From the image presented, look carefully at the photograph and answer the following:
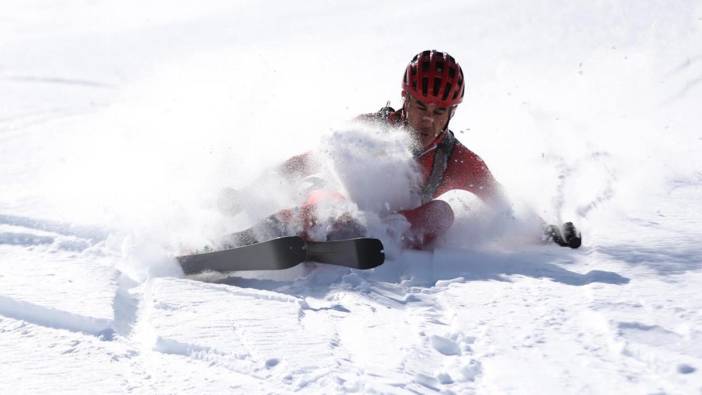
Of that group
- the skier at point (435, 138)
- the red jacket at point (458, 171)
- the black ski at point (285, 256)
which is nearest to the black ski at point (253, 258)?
the black ski at point (285, 256)

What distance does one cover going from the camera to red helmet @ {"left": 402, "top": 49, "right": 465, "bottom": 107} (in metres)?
4.89

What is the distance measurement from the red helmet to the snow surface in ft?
1.45

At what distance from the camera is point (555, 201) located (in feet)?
17.4

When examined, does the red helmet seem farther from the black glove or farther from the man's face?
the black glove

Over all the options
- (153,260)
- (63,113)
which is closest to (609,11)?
(63,113)

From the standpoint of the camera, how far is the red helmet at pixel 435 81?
16.1 feet

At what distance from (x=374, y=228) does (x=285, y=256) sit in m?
0.66

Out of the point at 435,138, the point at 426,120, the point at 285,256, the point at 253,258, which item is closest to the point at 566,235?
the point at 435,138

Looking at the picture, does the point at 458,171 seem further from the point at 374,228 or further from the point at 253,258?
the point at 253,258

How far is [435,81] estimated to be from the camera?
193 inches

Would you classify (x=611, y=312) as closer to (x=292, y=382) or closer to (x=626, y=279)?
(x=626, y=279)

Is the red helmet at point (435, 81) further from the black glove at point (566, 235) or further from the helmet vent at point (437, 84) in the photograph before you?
the black glove at point (566, 235)

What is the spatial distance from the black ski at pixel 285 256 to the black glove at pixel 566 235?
1.18 meters

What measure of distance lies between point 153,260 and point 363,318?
1.37 m
